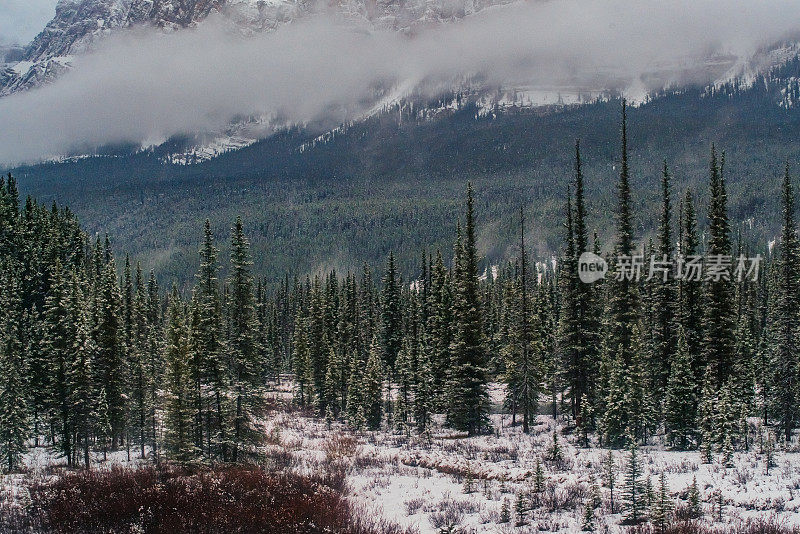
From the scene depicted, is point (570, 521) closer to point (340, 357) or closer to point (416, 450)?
point (416, 450)

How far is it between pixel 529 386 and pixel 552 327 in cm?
3466

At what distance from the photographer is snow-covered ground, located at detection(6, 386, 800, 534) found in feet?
65.6

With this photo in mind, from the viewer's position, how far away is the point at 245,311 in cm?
3672

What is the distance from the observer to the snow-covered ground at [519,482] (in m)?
20.0

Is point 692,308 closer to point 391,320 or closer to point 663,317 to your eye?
point 663,317

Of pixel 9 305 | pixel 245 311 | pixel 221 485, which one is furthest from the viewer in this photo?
pixel 9 305

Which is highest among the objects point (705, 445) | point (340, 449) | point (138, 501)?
point (138, 501)

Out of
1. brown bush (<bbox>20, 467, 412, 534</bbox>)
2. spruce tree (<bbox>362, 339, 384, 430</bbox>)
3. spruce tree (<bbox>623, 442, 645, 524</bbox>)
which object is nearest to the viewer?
brown bush (<bbox>20, 467, 412, 534</bbox>)

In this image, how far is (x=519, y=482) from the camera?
25.9 metres

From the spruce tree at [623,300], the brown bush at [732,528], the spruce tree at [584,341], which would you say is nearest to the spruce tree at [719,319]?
the spruce tree at [623,300]

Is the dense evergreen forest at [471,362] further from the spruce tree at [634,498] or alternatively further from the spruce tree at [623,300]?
the spruce tree at [634,498]

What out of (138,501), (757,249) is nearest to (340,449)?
(138,501)

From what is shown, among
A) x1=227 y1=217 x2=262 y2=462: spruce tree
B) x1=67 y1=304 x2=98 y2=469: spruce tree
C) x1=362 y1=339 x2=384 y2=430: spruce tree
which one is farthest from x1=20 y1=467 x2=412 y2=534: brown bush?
x1=362 y1=339 x2=384 y2=430: spruce tree

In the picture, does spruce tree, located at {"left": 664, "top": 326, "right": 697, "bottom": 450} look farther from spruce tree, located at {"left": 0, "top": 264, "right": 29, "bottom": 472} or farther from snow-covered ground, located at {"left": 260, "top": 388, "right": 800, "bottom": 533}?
spruce tree, located at {"left": 0, "top": 264, "right": 29, "bottom": 472}
